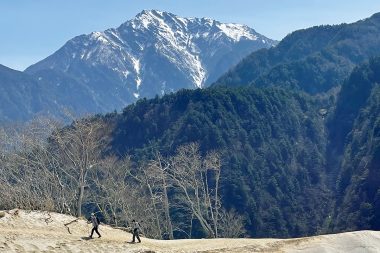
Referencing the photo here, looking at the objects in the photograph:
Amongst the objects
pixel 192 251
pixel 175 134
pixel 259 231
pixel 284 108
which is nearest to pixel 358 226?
pixel 259 231

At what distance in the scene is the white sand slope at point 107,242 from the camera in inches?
1183

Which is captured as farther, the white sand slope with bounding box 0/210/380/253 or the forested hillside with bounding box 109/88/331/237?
the forested hillside with bounding box 109/88/331/237

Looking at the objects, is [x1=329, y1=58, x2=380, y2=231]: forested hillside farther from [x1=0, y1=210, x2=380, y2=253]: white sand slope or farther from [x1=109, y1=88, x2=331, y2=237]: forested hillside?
[x1=0, y1=210, x2=380, y2=253]: white sand slope

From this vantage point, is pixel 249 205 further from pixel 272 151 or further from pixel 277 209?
pixel 272 151


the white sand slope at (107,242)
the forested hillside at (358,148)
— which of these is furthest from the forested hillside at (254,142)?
the white sand slope at (107,242)

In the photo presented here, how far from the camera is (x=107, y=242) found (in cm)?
3253

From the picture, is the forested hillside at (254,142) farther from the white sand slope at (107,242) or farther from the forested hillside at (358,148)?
the white sand slope at (107,242)

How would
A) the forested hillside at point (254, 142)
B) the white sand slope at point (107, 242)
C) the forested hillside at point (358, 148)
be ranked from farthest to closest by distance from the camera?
the forested hillside at point (254, 142) → the forested hillside at point (358, 148) → the white sand slope at point (107, 242)

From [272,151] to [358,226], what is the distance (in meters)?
44.0

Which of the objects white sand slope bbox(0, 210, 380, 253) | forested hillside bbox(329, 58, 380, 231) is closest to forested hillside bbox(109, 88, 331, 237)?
forested hillside bbox(329, 58, 380, 231)

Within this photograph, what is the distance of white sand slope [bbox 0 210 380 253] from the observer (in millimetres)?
30041

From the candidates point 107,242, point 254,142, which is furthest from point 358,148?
point 107,242

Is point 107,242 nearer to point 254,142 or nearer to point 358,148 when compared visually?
point 358,148

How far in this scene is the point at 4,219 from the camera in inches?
1309
